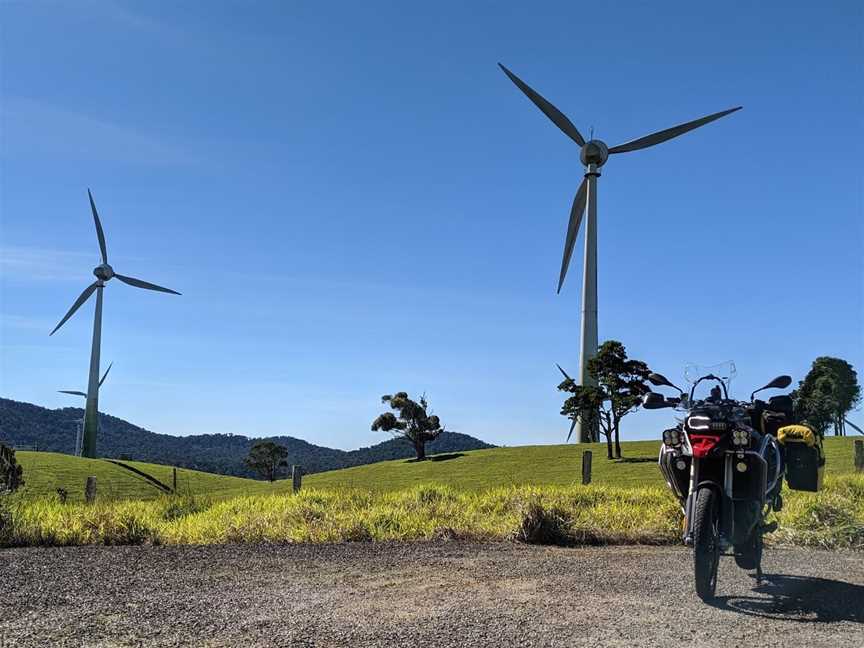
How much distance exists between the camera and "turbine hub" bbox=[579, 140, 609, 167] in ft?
181

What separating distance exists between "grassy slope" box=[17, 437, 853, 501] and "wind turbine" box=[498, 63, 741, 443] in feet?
22.0

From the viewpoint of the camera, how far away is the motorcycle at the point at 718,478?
6285 millimetres

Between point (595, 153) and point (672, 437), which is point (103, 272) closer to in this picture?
point (595, 153)

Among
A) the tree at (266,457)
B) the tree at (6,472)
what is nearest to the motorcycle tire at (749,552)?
the tree at (6,472)

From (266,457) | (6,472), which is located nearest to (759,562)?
(6,472)

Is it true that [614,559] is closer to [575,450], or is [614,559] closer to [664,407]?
[664,407]

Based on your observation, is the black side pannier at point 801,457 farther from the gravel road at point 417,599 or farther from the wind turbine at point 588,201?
the wind turbine at point 588,201

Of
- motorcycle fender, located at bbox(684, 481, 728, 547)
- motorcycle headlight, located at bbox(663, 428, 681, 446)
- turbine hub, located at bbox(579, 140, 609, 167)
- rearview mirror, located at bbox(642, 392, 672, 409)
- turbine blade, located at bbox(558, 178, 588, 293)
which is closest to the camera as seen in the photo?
motorcycle fender, located at bbox(684, 481, 728, 547)

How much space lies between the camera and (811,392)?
76.4 metres

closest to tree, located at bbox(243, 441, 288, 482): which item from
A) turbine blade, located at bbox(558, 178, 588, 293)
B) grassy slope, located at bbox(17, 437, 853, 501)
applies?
grassy slope, located at bbox(17, 437, 853, 501)

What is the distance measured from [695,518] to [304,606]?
338 cm

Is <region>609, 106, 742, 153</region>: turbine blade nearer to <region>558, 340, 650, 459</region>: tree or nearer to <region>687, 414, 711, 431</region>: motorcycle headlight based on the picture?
<region>558, 340, 650, 459</region>: tree

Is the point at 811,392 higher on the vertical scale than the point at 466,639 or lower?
higher

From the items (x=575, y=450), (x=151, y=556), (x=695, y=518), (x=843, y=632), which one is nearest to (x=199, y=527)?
(x=151, y=556)
